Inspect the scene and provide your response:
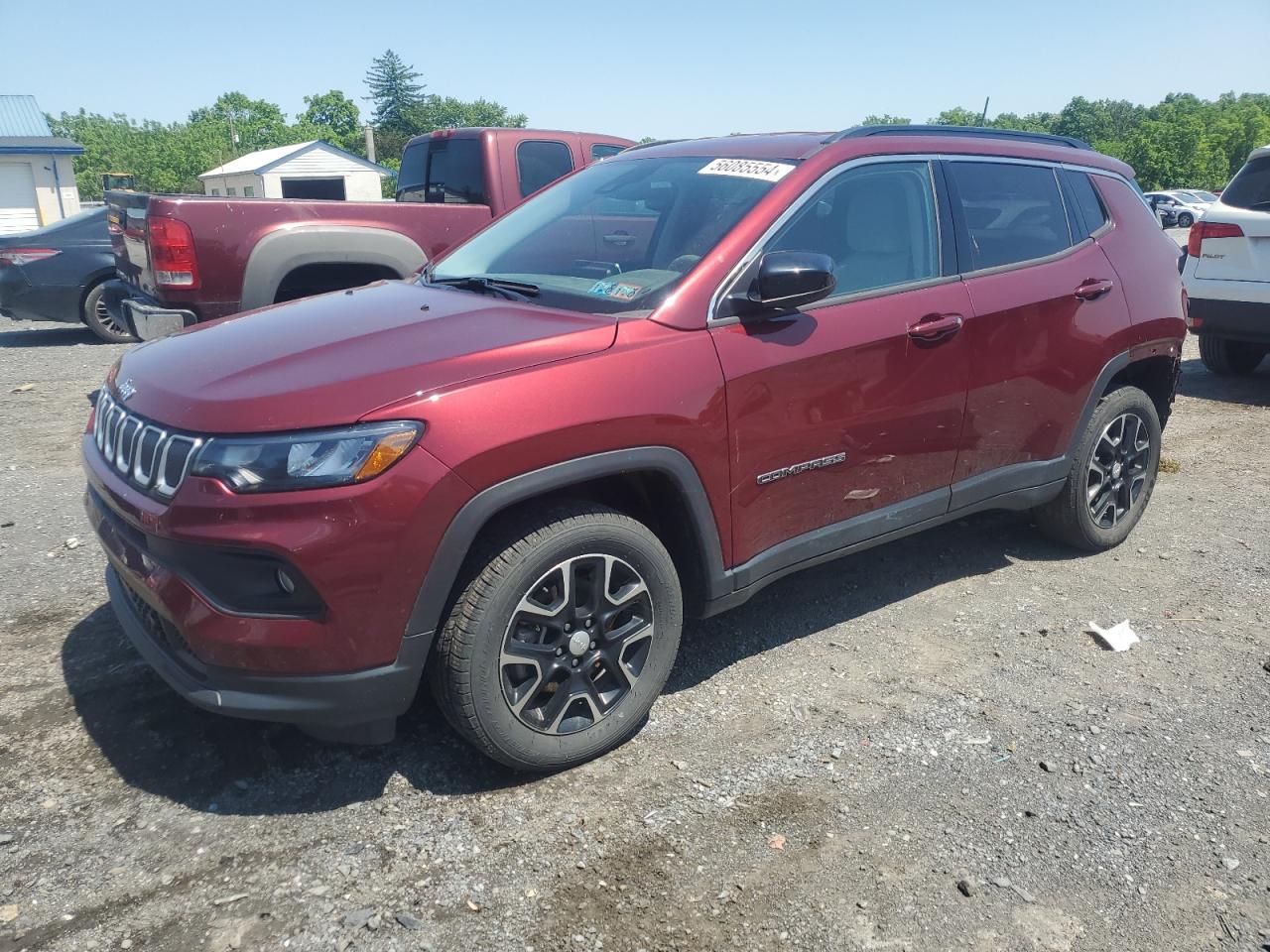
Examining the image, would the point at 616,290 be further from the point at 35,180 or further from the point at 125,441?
the point at 35,180

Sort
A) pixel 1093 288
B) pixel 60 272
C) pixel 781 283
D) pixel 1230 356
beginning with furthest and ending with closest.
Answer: pixel 60 272 → pixel 1230 356 → pixel 1093 288 → pixel 781 283

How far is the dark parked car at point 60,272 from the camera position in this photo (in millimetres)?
10227

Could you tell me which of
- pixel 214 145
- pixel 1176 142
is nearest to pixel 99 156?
pixel 214 145

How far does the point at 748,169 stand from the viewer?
352 cm

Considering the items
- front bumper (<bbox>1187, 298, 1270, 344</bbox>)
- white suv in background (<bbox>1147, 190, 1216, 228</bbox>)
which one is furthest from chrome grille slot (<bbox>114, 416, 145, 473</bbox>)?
white suv in background (<bbox>1147, 190, 1216, 228</bbox>)

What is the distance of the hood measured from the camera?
2533 millimetres

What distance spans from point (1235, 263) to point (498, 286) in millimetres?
6681

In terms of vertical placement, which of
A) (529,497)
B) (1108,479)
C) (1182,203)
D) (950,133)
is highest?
(950,133)

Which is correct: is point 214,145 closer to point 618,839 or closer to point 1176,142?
point 1176,142

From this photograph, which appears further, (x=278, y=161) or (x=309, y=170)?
(x=309, y=170)

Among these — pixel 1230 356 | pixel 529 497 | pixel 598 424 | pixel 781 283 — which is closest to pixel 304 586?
pixel 529 497

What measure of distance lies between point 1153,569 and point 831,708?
2.19 metres

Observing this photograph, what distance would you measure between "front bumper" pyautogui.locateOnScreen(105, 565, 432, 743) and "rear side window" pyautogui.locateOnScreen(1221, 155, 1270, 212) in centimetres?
775

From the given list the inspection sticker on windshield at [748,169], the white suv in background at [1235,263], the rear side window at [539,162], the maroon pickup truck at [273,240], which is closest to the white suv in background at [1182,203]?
the white suv in background at [1235,263]
